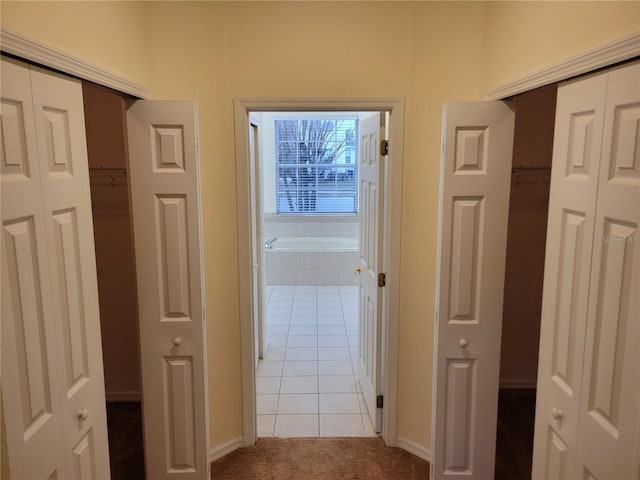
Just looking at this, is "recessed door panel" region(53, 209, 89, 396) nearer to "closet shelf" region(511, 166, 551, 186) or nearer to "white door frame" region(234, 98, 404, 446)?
"white door frame" region(234, 98, 404, 446)

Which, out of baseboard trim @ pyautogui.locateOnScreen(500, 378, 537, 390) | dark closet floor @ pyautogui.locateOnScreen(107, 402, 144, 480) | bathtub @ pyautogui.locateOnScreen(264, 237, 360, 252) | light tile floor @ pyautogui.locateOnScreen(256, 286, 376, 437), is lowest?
dark closet floor @ pyautogui.locateOnScreen(107, 402, 144, 480)

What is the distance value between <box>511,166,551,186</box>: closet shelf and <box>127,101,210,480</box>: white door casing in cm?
236

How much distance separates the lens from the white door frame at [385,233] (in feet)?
8.39

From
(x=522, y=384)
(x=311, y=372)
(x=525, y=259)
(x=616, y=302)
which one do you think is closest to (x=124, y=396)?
(x=311, y=372)

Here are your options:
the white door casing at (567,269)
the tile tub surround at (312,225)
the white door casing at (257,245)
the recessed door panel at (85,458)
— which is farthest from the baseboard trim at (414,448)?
the tile tub surround at (312,225)

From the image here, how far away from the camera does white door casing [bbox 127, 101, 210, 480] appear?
217 centimetres

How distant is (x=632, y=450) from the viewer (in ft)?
4.25

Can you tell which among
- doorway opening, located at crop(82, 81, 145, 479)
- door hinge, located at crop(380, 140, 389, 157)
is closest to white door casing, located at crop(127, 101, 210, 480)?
doorway opening, located at crop(82, 81, 145, 479)

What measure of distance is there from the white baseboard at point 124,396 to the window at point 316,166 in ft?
14.6

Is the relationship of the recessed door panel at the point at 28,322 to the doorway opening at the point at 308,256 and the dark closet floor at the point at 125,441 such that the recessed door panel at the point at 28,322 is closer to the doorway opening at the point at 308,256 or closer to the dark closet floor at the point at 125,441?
the dark closet floor at the point at 125,441

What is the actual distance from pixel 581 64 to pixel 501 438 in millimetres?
2451

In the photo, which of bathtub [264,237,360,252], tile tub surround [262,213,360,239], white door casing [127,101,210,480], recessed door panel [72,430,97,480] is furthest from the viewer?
tile tub surround [262,213,360,239]

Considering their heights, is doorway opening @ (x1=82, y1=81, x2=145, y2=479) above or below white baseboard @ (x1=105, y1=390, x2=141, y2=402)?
above

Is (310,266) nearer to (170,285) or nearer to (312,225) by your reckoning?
(312,225)
